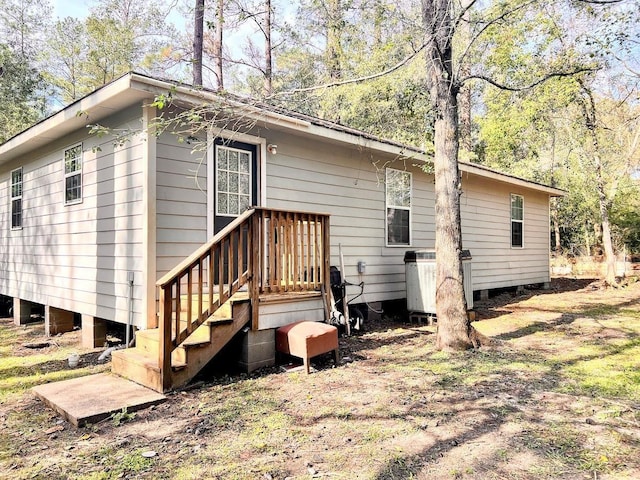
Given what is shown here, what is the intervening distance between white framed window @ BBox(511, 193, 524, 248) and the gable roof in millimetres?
5330

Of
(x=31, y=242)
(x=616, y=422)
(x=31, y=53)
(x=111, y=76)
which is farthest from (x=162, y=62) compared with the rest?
(x=616, y=422)

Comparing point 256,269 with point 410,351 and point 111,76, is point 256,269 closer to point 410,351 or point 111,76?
point 410,351

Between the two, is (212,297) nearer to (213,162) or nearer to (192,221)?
(192,221)

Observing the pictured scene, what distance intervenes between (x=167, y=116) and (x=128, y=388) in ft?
10.2

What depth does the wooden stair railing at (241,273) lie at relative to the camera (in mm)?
3793

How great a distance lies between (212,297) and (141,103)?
2.59m

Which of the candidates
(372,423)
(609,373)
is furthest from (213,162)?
(609,373)

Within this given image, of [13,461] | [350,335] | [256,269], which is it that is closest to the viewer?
[13,461]

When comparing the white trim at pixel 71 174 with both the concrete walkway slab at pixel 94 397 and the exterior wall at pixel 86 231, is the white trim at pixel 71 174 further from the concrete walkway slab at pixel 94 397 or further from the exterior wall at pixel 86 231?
the concrete walkway slab at pixel 94 397

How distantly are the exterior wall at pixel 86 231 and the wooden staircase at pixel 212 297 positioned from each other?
0.89 meters

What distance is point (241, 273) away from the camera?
4406 mm

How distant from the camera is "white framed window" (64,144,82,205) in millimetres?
6320

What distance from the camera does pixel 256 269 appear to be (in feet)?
15.1

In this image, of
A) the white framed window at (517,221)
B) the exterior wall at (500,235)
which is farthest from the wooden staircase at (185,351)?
the white framed window at (517,221)
